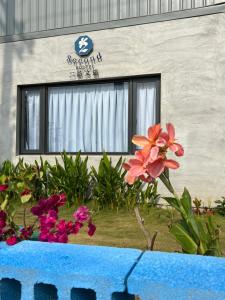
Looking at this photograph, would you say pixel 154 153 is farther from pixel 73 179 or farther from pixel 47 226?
pixel 73 179

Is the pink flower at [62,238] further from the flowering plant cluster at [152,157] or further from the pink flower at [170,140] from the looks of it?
the pink flower at [170,140]

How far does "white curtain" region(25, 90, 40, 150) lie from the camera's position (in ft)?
32.8

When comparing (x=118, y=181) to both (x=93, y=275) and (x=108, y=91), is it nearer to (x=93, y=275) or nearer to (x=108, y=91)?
(x=108, y=91)

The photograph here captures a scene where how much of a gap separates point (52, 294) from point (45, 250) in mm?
213

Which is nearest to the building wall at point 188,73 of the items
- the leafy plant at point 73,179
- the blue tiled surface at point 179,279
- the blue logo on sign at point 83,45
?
the blue logo on sign at point 83,45

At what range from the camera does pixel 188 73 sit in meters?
8.20

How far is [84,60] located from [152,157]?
7415 mm

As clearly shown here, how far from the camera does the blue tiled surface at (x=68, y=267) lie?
71.9 inches

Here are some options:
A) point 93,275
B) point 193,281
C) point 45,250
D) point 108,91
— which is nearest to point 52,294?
point 45,250

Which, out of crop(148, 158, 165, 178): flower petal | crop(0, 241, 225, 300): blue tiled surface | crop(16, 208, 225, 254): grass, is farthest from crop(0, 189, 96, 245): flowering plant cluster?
crop(16, 208, 225, 254): grass

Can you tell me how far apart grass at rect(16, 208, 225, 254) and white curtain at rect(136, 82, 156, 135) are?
6.18ft

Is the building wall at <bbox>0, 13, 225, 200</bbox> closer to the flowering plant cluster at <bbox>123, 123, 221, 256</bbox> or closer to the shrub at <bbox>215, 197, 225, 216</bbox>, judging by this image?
the shrub at <bbox>215, 197, 225, 216</bbox>

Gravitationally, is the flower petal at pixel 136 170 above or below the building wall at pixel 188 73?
below

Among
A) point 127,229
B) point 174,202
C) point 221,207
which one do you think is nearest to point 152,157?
point 174,202
